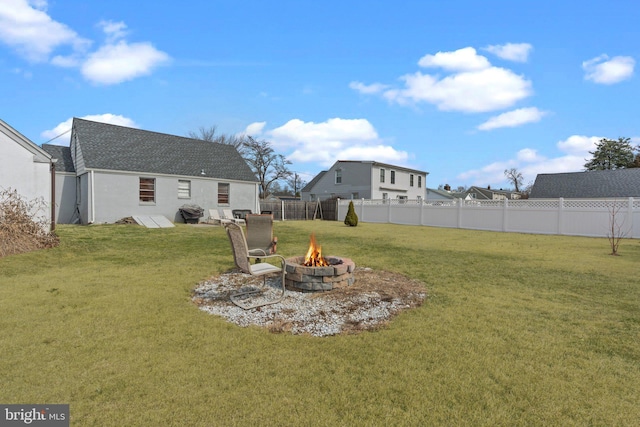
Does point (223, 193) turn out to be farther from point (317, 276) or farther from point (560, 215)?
point (560, 215)

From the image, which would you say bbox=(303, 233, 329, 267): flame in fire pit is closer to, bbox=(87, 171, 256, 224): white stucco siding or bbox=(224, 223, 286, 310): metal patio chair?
bbox=(224, 223, 286, 310): metal patio chair

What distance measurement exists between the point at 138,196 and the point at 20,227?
1087cm

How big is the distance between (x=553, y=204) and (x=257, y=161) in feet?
139

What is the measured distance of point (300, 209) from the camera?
29344 millimetres

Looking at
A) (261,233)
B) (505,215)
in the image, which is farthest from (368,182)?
(261,233)

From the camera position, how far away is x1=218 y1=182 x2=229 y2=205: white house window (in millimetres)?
24094

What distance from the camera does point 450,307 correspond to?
471 cm

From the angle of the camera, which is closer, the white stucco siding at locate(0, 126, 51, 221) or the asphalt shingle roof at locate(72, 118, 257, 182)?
the white stucco siding at locate(0, 126, 51, 221)

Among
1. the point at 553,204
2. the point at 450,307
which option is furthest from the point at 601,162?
the point at 450,307

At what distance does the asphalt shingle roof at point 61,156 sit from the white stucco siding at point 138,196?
3.87 meters

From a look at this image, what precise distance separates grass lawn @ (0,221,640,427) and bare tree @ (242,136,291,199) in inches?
1833

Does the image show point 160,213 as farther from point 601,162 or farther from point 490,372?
point 601,162

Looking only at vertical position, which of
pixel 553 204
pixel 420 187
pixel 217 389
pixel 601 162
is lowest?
pixel 217 389

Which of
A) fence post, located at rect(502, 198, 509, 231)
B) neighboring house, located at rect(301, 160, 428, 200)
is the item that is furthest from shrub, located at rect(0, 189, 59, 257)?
neighboring house, located at rect(301, 160, 428, 200)
